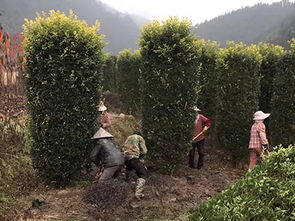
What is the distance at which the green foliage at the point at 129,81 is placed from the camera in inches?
712

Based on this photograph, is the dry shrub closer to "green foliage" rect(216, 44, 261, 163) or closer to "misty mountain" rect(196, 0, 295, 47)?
"green foliage" rect(216, 44, 261, 163)

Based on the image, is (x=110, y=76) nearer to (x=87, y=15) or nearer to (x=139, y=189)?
(x=139, y=189)

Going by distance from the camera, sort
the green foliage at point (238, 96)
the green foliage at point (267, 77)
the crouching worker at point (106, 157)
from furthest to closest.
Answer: the green foliage at point (267, 77) < the green foliage at point (238, 96) < the crouching worker at point (106, 157)

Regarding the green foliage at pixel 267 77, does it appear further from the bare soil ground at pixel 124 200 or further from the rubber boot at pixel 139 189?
the rubber boot at pixel 139 189

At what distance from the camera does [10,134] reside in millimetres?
8898

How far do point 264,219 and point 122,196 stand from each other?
359cm

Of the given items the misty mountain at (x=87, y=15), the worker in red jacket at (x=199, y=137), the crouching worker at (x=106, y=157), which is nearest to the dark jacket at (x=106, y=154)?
the crouching worker at (x=106, y=157)

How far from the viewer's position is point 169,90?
8219mm

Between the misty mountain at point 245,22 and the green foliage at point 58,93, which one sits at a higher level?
the misty mountain at point 245,22

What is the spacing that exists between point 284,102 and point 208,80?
8.85 feet

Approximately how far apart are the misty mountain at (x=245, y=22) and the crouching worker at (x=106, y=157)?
123706 millimetres

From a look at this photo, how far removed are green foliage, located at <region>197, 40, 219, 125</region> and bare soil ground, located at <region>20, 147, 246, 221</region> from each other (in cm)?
410

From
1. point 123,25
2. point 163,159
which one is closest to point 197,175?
point 163,159

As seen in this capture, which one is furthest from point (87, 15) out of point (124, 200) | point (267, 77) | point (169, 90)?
point (124, 200)
